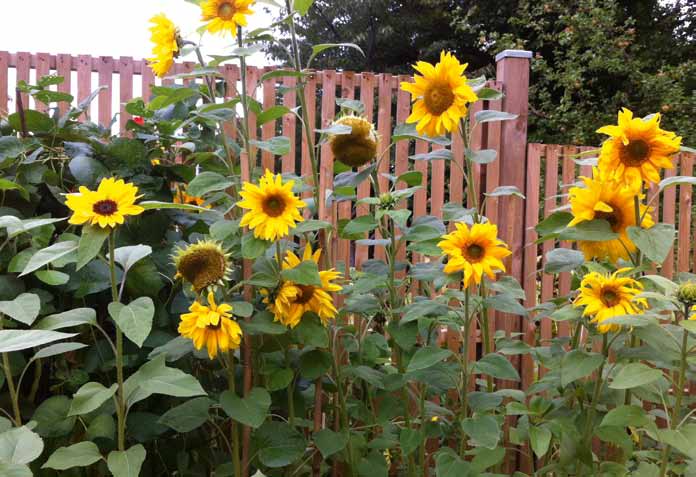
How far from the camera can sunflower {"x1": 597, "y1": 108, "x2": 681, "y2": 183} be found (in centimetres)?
118

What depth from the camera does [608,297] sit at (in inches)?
48.6

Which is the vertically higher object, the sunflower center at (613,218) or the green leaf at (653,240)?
the sunflower center at (613,218)

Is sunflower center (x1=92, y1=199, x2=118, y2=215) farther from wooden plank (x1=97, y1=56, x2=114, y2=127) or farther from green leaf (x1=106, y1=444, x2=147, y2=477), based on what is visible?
wooden plank (x1=97, y1=56, x2=114, y2=127)

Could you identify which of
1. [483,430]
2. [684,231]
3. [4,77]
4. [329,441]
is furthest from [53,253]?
[684,231]

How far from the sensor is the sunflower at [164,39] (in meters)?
1.43

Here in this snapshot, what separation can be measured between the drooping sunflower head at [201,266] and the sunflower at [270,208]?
0.10m

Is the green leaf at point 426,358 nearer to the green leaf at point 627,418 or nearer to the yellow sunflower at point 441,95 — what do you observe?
the green leaf at point 627,418

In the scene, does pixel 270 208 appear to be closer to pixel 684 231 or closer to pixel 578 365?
pixel 578 365

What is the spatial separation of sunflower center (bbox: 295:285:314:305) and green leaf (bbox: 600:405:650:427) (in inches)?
25.3

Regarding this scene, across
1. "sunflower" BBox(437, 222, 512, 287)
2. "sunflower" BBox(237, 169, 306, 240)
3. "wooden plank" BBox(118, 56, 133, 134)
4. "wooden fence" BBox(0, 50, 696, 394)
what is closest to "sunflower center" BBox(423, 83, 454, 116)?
"sunflower" BBox(437, 222, 512, 287)

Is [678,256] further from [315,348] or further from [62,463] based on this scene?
[62,463]

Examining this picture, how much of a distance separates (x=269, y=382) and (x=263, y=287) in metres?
0.21

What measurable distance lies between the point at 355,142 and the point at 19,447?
90cm

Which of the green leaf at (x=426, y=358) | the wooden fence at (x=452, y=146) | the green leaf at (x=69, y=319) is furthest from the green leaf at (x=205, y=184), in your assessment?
the wooden fence at (x=452, y=146)
